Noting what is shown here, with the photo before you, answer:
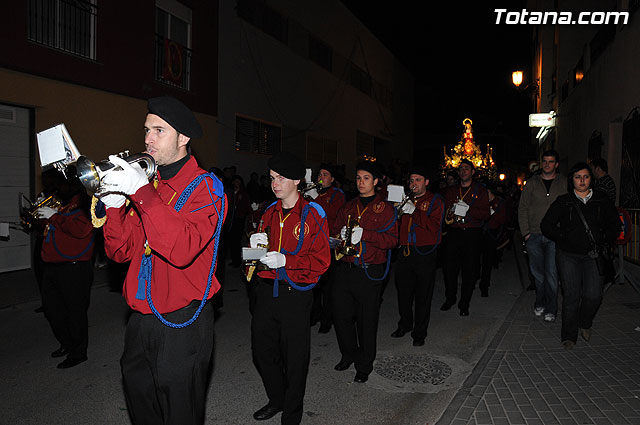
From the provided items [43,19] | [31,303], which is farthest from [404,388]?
[43,19]

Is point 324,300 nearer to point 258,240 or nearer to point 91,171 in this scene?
point 258,240

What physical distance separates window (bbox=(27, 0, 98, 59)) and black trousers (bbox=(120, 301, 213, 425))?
35.5 feet

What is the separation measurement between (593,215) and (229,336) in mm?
4848

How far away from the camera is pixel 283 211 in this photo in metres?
4.48

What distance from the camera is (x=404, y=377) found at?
5617 millimetres

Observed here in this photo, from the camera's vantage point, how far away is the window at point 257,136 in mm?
19406

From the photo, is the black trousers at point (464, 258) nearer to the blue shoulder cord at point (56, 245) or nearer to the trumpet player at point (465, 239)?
the trumpet player at point (465, 239)

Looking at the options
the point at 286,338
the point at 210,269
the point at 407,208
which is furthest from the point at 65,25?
the point at 210,269

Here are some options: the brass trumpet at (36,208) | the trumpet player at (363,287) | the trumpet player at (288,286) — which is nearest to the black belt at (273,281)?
the trumpet player at (288,286)

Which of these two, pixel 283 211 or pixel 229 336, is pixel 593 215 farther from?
pixel 229 336

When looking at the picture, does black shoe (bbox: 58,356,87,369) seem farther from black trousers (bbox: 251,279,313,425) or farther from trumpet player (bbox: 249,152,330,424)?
black trousers (bbox: 251,279,313,425)

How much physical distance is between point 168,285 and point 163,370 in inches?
16.8

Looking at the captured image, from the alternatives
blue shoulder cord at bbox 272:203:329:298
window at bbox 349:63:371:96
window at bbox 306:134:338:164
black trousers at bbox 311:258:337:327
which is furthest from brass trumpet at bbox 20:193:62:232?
window at bbox 349:63:371:96

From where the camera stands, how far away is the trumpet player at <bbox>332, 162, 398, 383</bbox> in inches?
217
